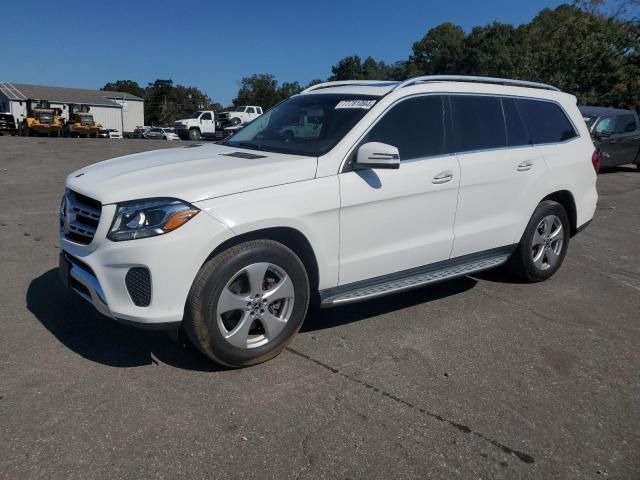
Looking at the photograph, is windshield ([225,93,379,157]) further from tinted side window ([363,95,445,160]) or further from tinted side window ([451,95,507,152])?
tinted side window ([451,95,507,152])

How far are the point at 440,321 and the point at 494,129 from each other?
1.71m

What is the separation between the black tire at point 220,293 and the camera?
A: 121 inches

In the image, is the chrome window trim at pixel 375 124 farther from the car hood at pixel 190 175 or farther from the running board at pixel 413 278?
the running board at pixel 413 278

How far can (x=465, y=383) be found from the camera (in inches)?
132

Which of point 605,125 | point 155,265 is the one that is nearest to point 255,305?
point 155,265

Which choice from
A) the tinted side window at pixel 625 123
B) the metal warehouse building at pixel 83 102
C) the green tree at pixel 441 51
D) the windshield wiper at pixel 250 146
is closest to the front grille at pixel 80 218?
the windshield wiper at pixel 250 146

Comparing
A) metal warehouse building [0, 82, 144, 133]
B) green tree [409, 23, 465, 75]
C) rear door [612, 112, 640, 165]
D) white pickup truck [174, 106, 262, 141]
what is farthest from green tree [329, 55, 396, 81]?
rear door [612, 112, 640, 165]

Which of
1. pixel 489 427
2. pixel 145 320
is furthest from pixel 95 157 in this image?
pixel 489 427

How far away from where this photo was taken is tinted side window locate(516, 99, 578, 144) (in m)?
5.01

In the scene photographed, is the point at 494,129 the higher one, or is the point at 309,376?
the point at 494,129

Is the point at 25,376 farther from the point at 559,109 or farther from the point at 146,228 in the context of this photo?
the point at 559,109

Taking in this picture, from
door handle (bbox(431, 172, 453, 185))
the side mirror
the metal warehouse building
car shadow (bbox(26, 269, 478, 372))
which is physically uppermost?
the metal warehouse building

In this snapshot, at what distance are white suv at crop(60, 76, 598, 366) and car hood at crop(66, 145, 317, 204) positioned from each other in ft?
0.04

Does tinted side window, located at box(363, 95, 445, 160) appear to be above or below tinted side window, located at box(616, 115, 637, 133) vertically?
below
